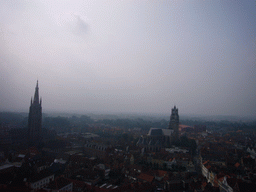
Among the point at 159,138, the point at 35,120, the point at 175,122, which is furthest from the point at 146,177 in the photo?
the point at 175,122

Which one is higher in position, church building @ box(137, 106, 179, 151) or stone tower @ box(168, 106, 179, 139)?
stone tower @ box(168, 106, 179, 139)

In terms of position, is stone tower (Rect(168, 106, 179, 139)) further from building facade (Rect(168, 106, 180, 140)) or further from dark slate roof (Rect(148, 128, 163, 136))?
dark slate roof (Rect(148, 128, 163, 136))

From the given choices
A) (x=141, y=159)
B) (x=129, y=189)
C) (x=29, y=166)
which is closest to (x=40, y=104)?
(x=29, y=166)

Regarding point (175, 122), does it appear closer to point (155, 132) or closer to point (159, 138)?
point (155, 132)

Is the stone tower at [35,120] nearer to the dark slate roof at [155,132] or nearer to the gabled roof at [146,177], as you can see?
the dark slate roof at [155,132]

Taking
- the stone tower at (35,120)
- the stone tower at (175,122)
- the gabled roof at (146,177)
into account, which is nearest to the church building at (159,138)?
the stone tower at (175,122)

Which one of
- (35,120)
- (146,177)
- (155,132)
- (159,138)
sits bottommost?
(146,177)

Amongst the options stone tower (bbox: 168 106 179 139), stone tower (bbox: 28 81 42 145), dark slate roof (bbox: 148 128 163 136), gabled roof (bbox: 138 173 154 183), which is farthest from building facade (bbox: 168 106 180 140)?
stone tower (bbox: 28 81 42 145)

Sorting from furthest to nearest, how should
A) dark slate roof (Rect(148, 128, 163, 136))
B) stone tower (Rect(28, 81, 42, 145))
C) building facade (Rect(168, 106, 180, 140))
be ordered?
1. building facade (Rect(168, 106, 180, 140))
2. dark slate roof (Rect(148, 128, 163, 136))
3. stone tower (Rect(28, 81, 42, 145))

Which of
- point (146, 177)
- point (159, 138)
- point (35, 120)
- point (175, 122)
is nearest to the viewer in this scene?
point (146, 177)

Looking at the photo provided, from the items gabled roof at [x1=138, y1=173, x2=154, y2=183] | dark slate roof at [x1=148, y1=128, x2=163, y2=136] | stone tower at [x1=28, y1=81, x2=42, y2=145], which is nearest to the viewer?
gabled roof at [x1=138, y1=173, x2=154, y2=183]

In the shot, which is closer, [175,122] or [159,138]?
[159,138]
